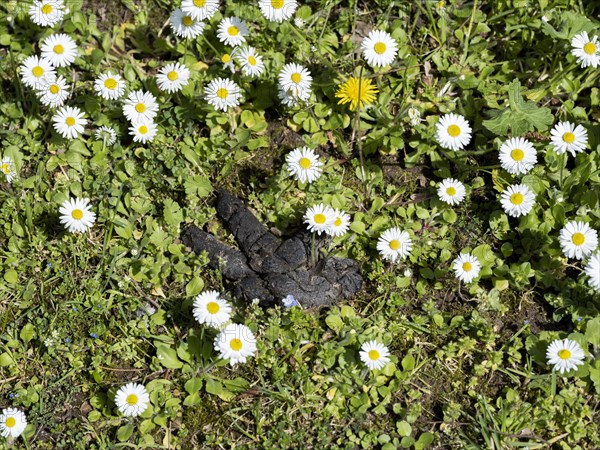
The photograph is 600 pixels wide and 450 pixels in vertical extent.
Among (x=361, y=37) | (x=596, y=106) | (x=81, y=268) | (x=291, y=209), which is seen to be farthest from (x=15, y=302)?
(x=596, y=106)

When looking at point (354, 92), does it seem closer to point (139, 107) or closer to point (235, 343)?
point (139, 107)

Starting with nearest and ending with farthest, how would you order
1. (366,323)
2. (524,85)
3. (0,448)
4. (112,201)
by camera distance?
(0,448), (366,323), (112,201), (524,85)

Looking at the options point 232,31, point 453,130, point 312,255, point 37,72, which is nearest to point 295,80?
point 232,31

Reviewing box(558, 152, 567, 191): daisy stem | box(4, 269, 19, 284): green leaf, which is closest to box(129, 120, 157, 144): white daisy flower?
box(4, 269, 19, 284): green leaf

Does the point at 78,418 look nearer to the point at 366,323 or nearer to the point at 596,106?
the point at 366,323

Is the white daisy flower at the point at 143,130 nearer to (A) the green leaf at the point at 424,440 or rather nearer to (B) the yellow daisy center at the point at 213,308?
(B) the yellow daisy center at the point at 213,308

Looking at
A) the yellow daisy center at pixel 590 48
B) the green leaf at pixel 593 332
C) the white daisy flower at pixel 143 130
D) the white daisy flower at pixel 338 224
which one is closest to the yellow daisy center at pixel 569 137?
the yellow daisy center at pixel 590 48
